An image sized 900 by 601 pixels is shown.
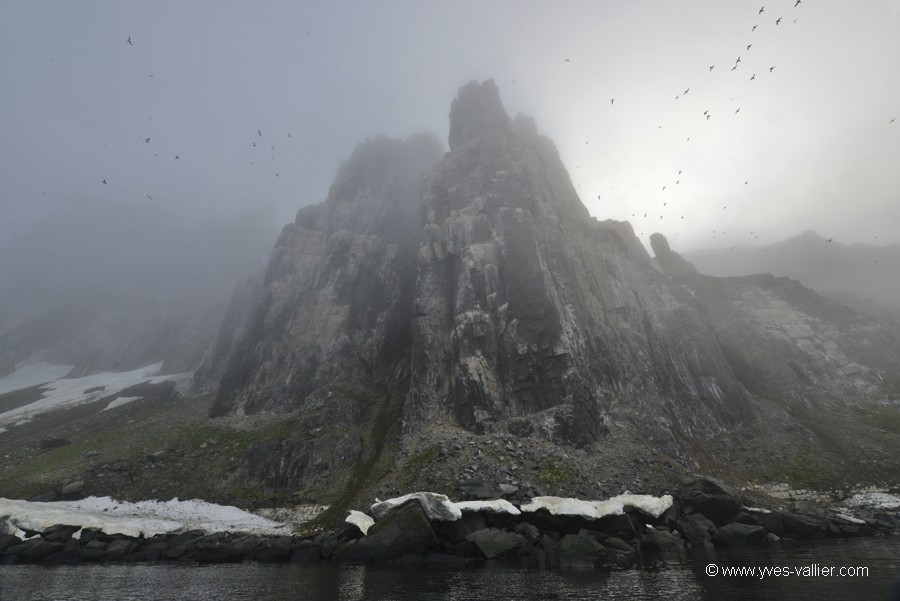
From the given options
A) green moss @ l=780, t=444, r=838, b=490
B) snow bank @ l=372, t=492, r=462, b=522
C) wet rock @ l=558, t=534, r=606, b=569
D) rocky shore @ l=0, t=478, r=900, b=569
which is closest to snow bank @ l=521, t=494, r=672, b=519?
rocky shore @ l=0, t=478, r=900, b=569

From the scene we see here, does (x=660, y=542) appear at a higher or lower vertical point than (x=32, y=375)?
lower

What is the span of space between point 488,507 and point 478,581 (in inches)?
417

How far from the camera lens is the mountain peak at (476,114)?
91.0m

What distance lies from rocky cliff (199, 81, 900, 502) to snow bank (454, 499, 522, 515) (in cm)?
1567

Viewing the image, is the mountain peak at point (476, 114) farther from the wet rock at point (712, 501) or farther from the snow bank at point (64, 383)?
the snow bank at point (64, 383)

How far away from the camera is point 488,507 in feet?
104

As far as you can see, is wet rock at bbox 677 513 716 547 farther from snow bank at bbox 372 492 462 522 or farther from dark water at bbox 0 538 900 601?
snow bank at bbox 372 492 462 522

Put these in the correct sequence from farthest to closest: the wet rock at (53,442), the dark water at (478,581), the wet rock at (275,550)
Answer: the wet rock at (53,442), the wet rock at (275,550), the dark water at (478,581)

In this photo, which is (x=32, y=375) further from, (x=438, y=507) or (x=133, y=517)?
(x=438, y=507)

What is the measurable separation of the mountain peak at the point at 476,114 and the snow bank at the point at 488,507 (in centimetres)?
A: 7537

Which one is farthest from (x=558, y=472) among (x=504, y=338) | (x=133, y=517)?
(x=133, y=517)

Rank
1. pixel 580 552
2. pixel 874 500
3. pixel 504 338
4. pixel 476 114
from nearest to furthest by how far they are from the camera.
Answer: pixel 580 552
pixel 874 500
pixel 504 338
pixel 476 114

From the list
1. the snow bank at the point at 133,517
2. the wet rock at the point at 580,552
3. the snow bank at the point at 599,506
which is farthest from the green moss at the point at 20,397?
the wet rock at the point at 580,552

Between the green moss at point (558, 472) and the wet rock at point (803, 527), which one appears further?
the green moss at point (558, 472)
